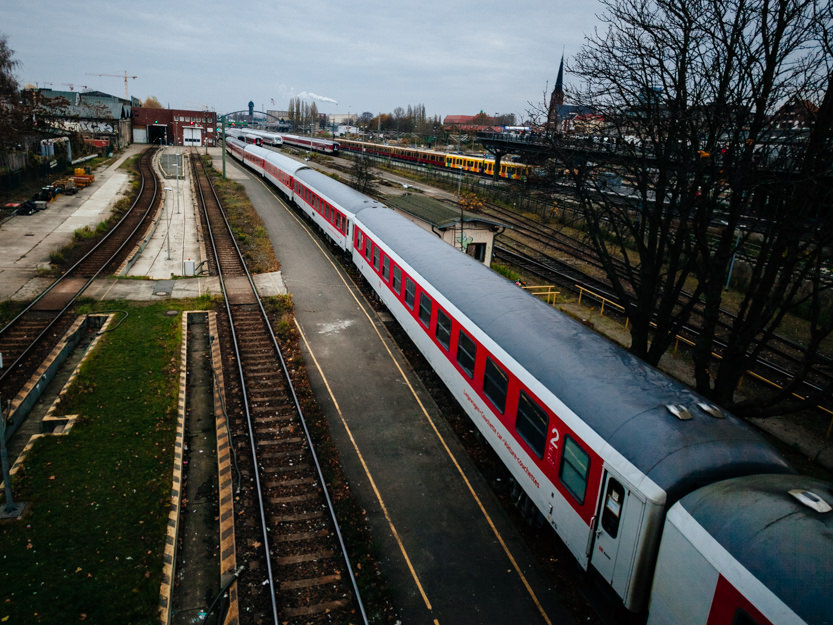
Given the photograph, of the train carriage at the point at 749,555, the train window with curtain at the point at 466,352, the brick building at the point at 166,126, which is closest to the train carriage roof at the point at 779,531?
the train carriage at the point at 749,555

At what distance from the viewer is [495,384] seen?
10328 mm

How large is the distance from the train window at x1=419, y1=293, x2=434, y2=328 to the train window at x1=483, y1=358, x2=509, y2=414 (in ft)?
11.4

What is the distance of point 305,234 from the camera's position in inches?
1236

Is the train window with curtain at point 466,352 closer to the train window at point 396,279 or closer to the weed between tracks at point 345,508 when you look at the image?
the weed between tracks at point 345,508

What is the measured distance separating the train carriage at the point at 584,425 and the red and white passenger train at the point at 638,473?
2cm

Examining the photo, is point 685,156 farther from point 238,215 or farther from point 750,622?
point 238,215

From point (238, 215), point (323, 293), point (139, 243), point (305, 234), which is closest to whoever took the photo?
point (323, 293)

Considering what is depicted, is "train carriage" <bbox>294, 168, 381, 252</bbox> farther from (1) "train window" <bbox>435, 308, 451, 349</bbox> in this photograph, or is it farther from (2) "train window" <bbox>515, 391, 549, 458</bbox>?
(2) "train window" <bbox>515, 391, 549, 458</bbox>

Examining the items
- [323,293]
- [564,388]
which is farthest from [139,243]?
[564,388]

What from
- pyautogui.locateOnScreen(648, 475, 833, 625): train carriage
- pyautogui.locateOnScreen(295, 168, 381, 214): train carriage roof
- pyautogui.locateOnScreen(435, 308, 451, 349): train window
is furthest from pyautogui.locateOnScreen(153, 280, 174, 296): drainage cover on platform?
pyautogui.locateOnScreen(648, 475, 833, 625): train carriage

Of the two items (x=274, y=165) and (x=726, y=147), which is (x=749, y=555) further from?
(x=274, y=165)

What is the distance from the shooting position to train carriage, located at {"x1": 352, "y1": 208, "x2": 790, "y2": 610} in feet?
21.5

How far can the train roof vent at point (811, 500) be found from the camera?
17.2 ft

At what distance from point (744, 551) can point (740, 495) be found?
0.69m
